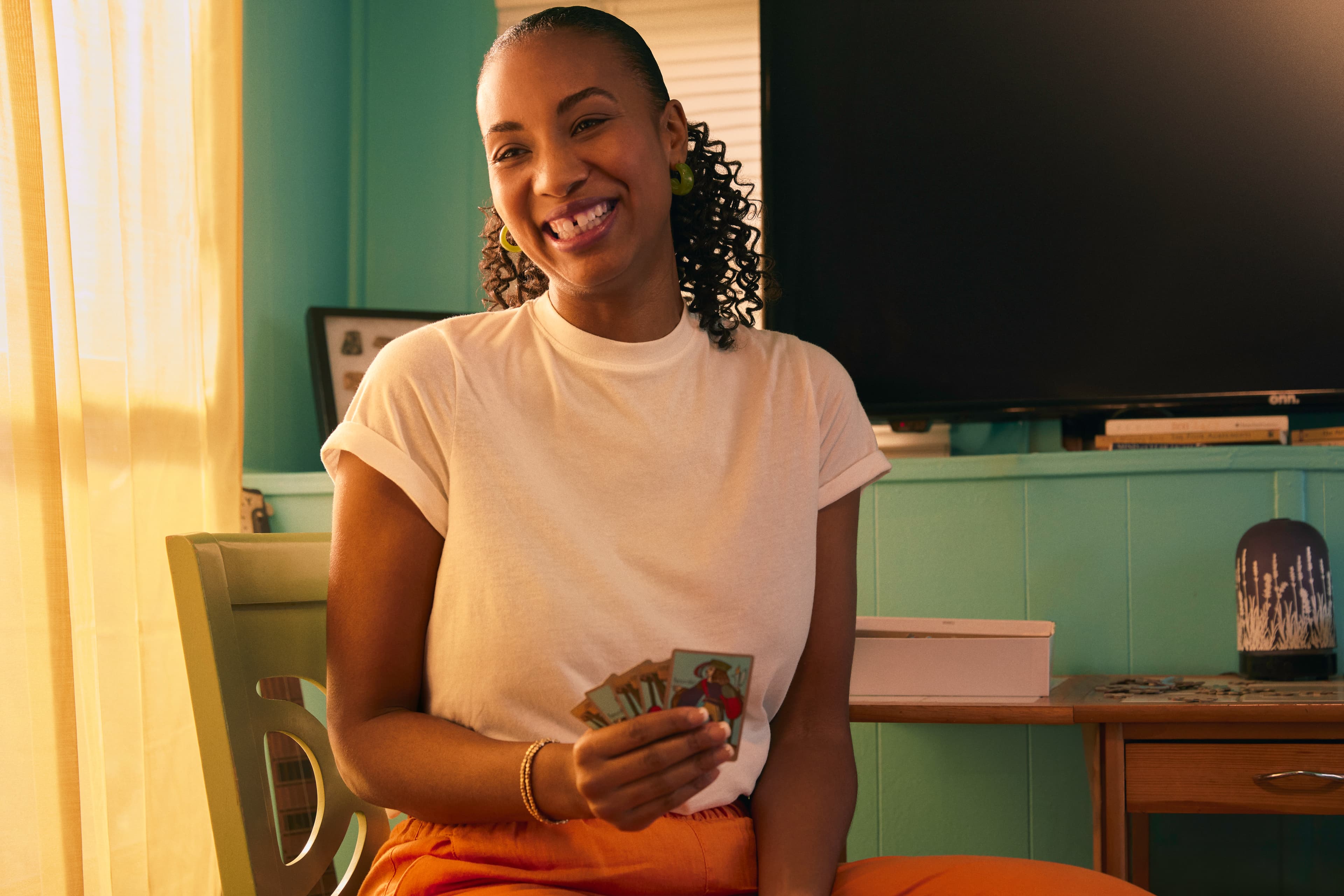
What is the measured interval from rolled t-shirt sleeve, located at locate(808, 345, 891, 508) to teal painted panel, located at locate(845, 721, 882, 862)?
969mm

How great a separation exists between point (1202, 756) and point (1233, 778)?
53 mm

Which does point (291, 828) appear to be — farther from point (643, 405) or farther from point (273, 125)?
point (273, 125)

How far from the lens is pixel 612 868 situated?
3.34 feet

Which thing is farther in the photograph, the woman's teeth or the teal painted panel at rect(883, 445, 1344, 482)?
the teal painted panel at rect(883, 445, 1344, 482)

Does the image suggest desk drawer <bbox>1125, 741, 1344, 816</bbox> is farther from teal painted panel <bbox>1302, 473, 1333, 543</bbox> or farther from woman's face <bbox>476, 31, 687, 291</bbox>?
woman's face <bbox>476, 31, 687, 291</bbox>

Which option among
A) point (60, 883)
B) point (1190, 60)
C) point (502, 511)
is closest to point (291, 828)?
point (60, 883)

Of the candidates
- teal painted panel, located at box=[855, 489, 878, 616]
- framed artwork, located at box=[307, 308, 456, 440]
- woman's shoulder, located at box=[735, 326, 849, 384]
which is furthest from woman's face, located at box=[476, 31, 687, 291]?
framed artwork, located at box=[307, 308, 456, 440]

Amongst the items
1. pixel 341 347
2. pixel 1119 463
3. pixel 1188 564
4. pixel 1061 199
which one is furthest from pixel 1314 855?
pixel 341 347

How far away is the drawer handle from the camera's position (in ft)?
4.88

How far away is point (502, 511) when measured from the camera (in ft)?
3.60

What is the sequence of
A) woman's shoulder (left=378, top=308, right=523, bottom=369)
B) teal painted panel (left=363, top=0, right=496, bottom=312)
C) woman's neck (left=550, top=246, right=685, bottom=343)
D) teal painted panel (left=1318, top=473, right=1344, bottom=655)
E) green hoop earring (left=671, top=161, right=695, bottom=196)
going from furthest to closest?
teal painted panel (left=363, top=0, right=496, bottom=312) → teal painted panel (left=1318, top=473, right=1344, bottom=655) → green hoop earring (left=671, top=161, right=695, bottom=196) → woman's neck (left=550, top=246, right=685, bottom=343) → woman's shoulder (left=378, top=308, right=523, bottom=369)

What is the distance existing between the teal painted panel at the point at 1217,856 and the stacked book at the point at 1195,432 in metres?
0.71

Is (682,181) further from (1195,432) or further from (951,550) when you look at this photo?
(1195,432)

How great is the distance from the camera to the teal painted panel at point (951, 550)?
207 cm
